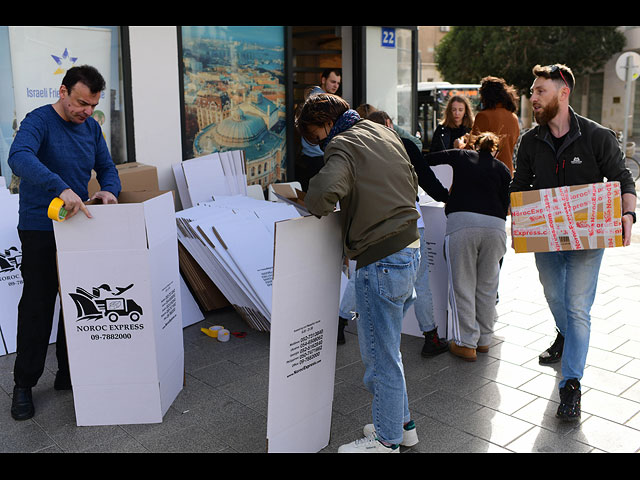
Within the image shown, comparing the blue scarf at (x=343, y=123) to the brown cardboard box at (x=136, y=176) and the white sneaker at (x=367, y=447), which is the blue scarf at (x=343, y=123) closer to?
the white sneaker at (x=367, y=447)

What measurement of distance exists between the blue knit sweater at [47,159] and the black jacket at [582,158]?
98.6 inches

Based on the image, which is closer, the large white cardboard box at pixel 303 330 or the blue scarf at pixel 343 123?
the large white cardboard box at pixel 303 330

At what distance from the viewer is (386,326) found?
113 inches

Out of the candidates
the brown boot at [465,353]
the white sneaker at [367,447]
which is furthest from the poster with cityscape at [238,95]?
the white sneaker at [367,447]

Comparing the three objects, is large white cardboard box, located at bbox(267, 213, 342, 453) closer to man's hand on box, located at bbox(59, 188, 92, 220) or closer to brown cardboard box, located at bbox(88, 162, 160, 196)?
man's hand on box, located at bbox(59, 188, 92, 220)

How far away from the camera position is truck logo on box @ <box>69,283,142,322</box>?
328 cm

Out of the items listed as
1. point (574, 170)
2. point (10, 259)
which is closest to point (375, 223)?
point (574, 170)

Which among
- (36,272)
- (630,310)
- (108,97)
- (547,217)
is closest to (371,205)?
(547,217)

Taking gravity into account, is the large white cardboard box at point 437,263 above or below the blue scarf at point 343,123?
below

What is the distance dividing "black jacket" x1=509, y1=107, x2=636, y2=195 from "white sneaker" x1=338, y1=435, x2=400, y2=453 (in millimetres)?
1694

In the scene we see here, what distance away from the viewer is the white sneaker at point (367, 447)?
9.77 feet

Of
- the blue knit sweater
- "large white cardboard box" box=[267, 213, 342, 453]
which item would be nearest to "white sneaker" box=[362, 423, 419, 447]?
"large white cardboard box" box=[267, 213, 342, 453]

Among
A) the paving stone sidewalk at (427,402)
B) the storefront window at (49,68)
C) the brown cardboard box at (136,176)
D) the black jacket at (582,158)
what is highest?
the storefront window at (49,68)
